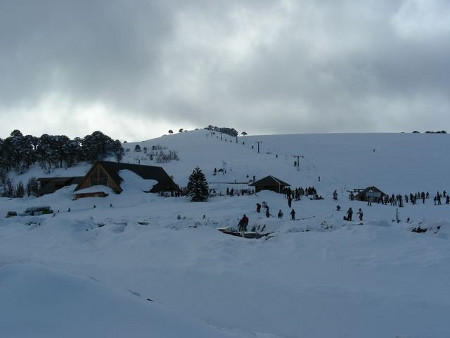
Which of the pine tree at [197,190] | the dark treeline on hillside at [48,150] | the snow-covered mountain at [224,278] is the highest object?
the dark treeline on hillside at [48,150]

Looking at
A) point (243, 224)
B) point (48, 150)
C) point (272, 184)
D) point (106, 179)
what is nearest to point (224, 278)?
point (243, 224)

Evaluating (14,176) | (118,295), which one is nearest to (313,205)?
(118,295)

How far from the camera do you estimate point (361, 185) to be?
2264 inches

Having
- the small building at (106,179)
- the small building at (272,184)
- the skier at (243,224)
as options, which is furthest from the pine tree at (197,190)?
the skier at (243,224)

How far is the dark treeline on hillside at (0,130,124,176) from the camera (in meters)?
76.0

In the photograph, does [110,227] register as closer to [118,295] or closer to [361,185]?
[118,295]

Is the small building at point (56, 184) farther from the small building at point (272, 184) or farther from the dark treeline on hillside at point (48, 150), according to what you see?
the small building at point (272, 184)

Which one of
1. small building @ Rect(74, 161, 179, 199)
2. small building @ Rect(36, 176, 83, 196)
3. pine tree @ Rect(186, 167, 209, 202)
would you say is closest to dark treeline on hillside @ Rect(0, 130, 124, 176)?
small building @ Rect(36, 176, 83, 196)

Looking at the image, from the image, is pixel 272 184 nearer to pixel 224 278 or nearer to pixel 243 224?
pixel 243 224

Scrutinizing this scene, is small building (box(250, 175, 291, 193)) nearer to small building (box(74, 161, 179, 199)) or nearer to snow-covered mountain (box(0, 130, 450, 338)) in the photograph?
small building (box(74, 161, 179, 199))

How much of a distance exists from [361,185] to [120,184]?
3195 cm

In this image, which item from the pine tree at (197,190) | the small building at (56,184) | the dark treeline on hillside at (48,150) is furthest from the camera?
the dark treeline on hillside at (48,150)

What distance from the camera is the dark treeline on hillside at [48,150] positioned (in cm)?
7600

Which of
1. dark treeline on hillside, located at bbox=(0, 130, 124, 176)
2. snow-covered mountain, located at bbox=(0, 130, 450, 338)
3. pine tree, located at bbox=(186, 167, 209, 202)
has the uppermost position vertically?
dark treeline on hillside, located at bbox=(0, 130, 124, 176)
